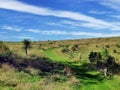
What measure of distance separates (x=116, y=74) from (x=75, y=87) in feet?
38.9

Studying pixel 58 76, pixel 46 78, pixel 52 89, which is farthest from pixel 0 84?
pixel 58 76

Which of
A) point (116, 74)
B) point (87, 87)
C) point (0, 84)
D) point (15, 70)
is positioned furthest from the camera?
point (116, 74)

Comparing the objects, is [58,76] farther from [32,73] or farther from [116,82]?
[116,82]

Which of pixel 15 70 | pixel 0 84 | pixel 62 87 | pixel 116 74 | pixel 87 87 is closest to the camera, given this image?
pixel 0 84

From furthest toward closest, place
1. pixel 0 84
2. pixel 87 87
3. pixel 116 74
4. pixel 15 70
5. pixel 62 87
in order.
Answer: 1. pixel 116 74
2. pixel 15 70
3. pixel 87 87
4. pixel 62 87
5. pixel 0 84

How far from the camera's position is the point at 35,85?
28.5 m

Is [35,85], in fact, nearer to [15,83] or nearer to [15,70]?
[15,83]

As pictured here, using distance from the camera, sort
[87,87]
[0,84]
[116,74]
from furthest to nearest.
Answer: [116,74] → [87,87] → [0,84]

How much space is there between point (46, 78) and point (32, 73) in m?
2.62

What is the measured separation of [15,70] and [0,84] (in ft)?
26.0

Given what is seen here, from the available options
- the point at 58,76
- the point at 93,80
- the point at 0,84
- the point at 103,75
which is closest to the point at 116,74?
the point at 103,75

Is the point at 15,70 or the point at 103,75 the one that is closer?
the point at 15,70

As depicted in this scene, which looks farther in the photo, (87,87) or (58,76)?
(58,76)

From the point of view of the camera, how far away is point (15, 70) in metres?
35.3
